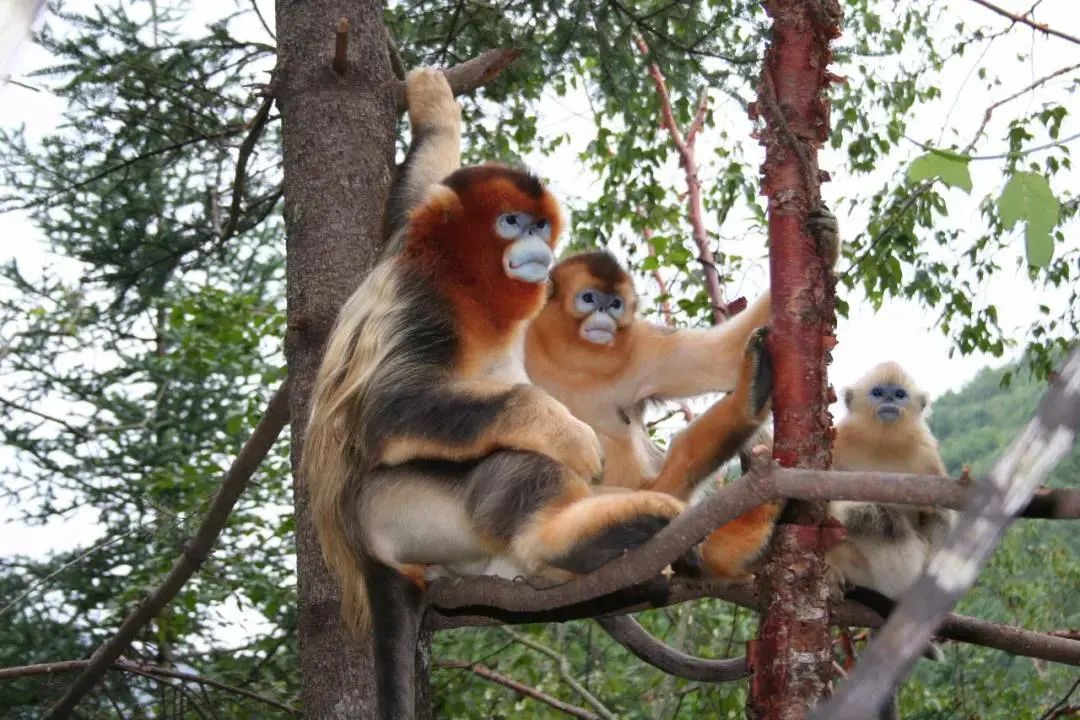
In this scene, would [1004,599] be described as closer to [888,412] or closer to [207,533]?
[888,412]

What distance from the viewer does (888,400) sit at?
498cm

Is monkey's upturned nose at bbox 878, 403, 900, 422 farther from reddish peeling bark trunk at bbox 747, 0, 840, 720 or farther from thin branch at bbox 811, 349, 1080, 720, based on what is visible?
thin branch at bbox 811, 349, 1080, 720

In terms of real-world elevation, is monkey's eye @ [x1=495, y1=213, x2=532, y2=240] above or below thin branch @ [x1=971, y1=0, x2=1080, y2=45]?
above

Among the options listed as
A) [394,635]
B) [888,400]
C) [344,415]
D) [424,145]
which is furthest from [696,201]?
[394,635]

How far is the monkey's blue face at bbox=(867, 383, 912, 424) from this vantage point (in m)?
4.94

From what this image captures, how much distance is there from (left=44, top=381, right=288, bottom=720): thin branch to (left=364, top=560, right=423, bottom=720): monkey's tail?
858 mm

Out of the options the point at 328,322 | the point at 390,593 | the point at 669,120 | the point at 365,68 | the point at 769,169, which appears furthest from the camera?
the point at 669,120

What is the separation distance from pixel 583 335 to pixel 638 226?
3.14 meters

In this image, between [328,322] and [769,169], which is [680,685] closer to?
[328,322]

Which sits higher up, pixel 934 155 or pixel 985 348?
pixel 985 348

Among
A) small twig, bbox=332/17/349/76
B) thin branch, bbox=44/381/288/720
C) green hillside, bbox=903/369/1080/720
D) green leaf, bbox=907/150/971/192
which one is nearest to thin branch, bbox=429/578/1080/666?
thin branch, bbox=44/381/288/720

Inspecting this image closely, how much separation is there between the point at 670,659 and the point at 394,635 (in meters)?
1.05

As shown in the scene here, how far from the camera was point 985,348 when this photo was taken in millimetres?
6602

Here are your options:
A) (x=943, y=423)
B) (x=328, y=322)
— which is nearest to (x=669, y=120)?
(x=328, y=322)
